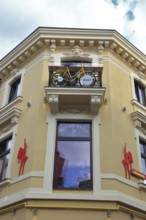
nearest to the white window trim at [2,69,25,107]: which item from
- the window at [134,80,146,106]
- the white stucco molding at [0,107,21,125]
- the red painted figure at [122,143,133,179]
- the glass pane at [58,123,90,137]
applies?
the white stucco molding at [0,107,21,125]

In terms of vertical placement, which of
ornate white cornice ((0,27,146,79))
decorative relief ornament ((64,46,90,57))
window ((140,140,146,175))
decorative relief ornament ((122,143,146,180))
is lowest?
decorative relief ornament ((122,143,146,180))

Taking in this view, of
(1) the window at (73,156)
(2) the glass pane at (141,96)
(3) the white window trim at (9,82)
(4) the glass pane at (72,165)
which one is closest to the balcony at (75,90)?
(1) the window at (73,156)

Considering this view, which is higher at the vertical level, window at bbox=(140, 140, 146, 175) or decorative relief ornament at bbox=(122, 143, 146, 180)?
window at bbox=(140, 140, 146, 175)

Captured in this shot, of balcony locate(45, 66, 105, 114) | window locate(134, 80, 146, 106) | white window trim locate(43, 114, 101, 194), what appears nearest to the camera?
white window trim locate(43, 114, 101, 194)

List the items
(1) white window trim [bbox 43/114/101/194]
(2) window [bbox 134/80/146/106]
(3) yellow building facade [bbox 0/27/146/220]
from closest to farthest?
1. (3) yellow building facade [bbox 0/27/146/220]
2. (1) white window trim [bbox 43/114/101/194]
3. (2) window [bbox 134/80/146/106]

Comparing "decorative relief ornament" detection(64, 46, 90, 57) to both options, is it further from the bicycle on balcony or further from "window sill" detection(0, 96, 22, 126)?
"window sill" detection(0, 96, 22, 126)

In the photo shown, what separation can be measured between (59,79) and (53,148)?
2.62m

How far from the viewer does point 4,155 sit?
1180 centimetres

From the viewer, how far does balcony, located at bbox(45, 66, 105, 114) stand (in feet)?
35.3

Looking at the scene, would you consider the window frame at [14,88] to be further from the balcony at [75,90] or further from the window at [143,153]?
the window at [143,153]

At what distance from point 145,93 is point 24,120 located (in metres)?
5.80

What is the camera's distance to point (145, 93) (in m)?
14.0

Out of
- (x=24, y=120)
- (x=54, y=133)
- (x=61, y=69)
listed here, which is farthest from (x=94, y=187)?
(x=61, y=69)

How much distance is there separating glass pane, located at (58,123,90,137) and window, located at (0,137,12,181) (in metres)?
2.24
